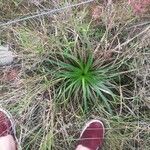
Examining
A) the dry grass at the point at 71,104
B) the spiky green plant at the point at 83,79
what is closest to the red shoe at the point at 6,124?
the dry grass at the point at 71,104

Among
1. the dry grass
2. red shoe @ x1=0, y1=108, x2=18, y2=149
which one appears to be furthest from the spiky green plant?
red shoe @ x1=0, y1=108, x2=18, y2=149

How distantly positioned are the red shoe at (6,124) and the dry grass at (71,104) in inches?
1.2

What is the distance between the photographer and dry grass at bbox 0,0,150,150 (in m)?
1.84

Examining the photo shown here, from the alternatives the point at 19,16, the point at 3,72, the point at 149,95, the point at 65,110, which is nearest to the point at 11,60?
the point at 3,72

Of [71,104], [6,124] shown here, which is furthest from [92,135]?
[6,124]

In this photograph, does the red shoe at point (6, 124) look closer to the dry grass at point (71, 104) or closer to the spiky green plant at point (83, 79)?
the dry grass at point (71, 104)

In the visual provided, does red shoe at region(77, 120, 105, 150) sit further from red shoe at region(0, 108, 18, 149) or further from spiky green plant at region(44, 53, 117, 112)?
red shoe at region(0, 108, 18, 149)

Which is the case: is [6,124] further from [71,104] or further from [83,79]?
[83,79]

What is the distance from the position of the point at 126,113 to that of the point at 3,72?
619 mm

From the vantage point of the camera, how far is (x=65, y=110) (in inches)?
73.5

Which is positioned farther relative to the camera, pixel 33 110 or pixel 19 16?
pixel 19 16

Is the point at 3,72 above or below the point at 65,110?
above

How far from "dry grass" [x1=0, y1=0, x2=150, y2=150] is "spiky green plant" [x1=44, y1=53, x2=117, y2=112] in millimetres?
36

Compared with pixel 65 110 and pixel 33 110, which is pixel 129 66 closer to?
pixel 65 110
